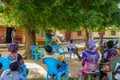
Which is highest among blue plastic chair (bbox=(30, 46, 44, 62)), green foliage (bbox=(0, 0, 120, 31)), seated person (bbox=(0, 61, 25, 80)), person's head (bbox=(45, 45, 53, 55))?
green foliage (bbox=(0, 0, 120, 31))

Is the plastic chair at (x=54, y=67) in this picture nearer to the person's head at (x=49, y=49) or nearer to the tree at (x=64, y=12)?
the person's head at (x=49, y=49)

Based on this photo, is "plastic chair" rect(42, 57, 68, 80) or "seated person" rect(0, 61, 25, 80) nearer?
"seated person" rect(0, 61, 25, 80)

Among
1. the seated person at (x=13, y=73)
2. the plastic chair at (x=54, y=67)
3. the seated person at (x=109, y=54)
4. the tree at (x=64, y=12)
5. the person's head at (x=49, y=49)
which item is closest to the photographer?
the seated person at (x=13, y=73)

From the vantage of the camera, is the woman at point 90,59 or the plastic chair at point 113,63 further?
the woman at point 90,59

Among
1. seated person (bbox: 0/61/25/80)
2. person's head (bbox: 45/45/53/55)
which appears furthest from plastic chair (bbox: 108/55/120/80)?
seated person (bbox: 0/61/25/80)

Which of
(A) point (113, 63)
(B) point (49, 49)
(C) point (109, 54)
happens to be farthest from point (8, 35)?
(A) point (113, 63)

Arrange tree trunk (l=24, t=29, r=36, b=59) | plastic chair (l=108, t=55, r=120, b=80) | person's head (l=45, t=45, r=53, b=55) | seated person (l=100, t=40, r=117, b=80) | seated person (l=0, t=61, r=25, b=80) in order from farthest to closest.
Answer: tree trunk (l=24, t=29, r=36, b=59) → person's head (l=45, t=45, r=53, b=55) → seated person (l=100, t=40, r=117, b=80) → plastic chair (l=108, t=55, r=120, b=80) → seated person (l=0, t=61, r=25, b=80)

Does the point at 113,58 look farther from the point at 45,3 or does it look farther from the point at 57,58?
the point at 45,3

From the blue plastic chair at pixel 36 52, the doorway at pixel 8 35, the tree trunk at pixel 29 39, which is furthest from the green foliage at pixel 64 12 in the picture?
the doorway at pixel 8 35

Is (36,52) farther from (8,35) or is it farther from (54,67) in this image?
(8,35)

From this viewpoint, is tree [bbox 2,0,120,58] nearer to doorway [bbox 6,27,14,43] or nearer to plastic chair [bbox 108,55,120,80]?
plastic chair [bbox 108,55,120,80]

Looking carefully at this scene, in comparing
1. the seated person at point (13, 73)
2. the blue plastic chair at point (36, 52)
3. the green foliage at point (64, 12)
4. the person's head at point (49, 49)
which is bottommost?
the blue plastic chair at point (36, 52)

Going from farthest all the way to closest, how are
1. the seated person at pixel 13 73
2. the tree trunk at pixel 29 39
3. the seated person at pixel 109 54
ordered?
the tree trunk at pixel 29 39 < the seated person at pixel 109 54 < the seated person at pixel 13 73

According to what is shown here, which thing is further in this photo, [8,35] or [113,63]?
[8,35]
